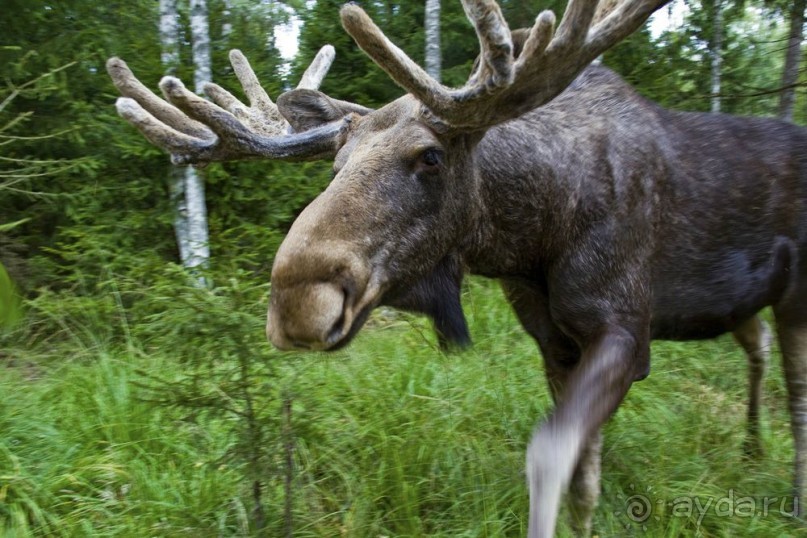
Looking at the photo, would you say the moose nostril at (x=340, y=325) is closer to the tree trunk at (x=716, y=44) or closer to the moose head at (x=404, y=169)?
the moose head at (x=404, y=169)

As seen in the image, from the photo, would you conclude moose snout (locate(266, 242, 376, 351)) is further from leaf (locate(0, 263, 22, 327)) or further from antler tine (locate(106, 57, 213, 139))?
antler tine (locate(106, 57, 213, 139))

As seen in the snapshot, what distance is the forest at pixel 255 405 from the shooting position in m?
3.20

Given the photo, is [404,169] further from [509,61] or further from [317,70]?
[317,70]

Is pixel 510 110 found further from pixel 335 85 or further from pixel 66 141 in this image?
pixel 335 85

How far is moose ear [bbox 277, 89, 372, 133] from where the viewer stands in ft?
11.6

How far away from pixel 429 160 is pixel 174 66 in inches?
245

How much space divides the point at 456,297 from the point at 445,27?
808 cm

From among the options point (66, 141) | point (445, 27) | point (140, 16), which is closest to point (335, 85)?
point (445, 27)

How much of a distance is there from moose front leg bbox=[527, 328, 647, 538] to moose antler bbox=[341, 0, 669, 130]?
0.99 meters

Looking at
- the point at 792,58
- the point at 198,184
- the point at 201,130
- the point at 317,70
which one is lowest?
the point at 198,184

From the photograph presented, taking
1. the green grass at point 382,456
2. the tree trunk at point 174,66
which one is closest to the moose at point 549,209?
the green grass at point 382,456

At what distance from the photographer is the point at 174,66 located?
8.14m

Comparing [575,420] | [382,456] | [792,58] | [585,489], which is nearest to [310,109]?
[382,456]

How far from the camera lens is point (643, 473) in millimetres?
3785
